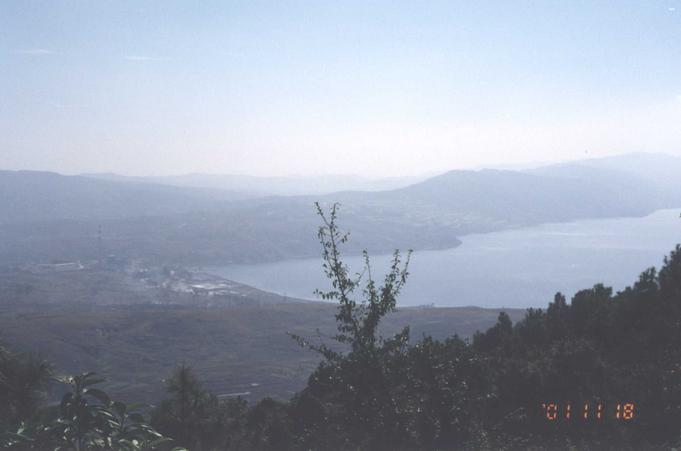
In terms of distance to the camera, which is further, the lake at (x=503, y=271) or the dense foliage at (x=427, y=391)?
the lake at (x=503, y=271)

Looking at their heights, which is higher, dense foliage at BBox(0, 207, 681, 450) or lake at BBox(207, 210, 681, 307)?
dense foliage at BBox(0, 207, 681, 450)

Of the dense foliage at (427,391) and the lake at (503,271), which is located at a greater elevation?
the dense foliage at (427,391)

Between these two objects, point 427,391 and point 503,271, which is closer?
point 427,391

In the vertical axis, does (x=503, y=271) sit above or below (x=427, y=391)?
below

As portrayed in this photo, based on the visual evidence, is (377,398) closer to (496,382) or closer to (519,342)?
(496,382)

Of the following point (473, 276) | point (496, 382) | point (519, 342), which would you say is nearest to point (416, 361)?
point (496, 382)

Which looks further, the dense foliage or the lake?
the lake
